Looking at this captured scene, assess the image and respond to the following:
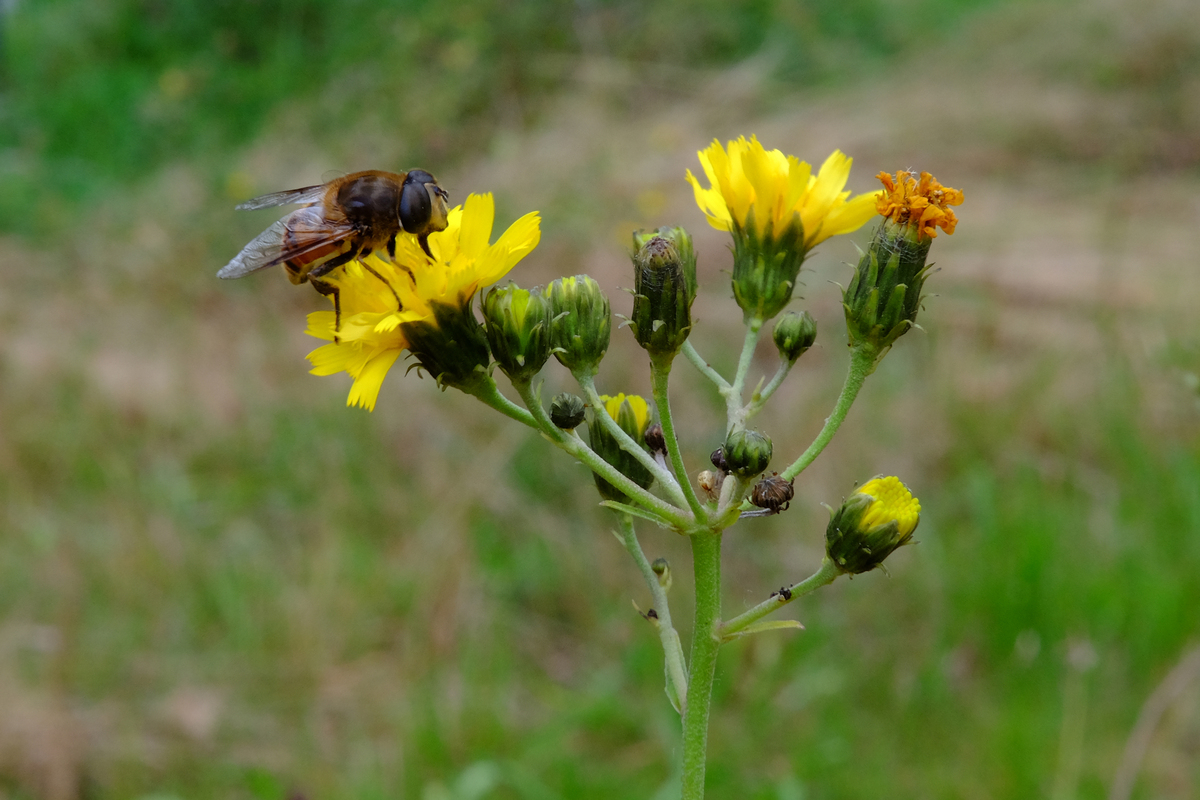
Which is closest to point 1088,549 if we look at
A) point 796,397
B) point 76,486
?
point 796,397

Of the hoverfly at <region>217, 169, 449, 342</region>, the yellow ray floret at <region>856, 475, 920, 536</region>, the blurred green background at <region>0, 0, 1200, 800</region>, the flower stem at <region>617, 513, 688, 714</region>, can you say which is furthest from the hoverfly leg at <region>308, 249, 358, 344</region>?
the blurred green background at <region>0, 0, 1200, 800</region>

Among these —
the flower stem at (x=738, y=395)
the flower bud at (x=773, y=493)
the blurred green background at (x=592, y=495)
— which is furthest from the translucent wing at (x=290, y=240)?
the blurred green background at (x=592, y=495)

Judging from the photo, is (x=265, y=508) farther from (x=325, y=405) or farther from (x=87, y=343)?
(x=87, y=343)

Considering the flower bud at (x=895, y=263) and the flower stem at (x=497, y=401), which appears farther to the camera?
the flower bud at (x=895, y=263)

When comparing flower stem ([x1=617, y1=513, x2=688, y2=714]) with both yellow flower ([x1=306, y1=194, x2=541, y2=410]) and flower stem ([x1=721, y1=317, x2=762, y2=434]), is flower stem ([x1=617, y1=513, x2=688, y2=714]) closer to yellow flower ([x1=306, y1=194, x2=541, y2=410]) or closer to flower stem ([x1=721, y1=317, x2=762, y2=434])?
flower stem ([x1=721, y1=317, x2=762, y2=434])

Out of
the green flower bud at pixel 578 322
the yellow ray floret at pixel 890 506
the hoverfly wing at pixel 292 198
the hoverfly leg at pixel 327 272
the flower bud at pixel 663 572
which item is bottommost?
the flower bud at pixel 663 572

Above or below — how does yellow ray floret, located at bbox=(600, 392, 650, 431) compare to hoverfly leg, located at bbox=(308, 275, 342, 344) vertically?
below

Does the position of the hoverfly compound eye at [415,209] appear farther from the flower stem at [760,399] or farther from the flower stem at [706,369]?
the flower stem at [760,399]
